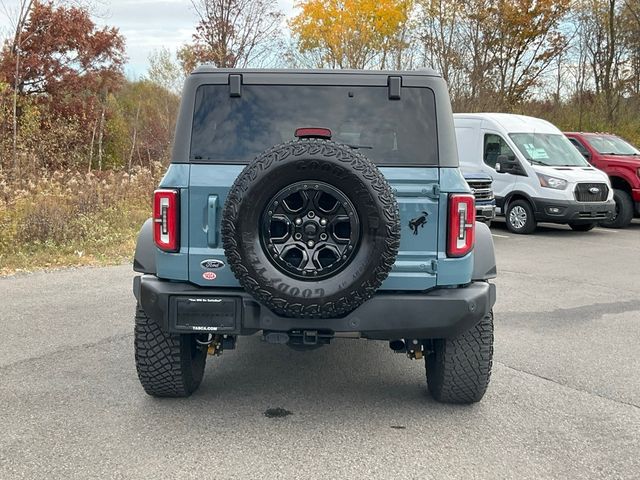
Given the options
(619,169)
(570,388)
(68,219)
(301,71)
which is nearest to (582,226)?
(619,169)

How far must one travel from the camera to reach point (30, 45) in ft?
62.5

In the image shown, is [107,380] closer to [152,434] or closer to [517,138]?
[152,434]

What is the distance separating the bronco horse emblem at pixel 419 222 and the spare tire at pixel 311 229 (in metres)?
0.28

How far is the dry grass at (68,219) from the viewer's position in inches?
351

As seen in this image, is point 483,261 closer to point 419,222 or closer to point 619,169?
point 419,222

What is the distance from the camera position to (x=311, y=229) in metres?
3.28

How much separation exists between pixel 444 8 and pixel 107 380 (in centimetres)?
2256

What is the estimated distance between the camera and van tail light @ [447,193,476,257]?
11.6 feet

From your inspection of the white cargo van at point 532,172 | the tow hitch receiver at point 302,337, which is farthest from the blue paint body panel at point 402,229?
the white cargo van at point 532,172

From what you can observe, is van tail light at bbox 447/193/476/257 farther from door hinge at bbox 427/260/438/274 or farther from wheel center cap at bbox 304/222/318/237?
wheel center cap at bbox 304/222/318/237

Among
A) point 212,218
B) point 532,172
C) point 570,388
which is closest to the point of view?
point 212,218

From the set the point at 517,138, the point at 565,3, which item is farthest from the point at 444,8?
the point at 517,138

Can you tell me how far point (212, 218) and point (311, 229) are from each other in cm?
60

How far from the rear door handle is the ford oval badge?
0.10 meters
